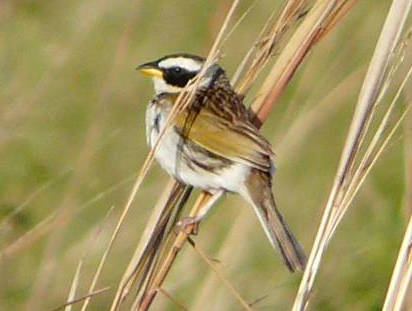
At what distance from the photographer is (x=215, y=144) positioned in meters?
4.70

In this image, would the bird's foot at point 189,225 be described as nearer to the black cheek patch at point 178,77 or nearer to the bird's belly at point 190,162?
the bird's belly at point 190,162

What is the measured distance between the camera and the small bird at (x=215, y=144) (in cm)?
454

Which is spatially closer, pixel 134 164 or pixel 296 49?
pixel 296 49

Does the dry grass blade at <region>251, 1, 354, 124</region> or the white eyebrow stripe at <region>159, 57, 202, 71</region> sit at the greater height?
the dry grass blade at <region>251, 1, 354, 124</region>

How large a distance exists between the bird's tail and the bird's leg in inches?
3.9

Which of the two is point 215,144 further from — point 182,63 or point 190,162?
point 182,63

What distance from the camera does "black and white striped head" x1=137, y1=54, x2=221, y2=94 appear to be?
4820 millimetres

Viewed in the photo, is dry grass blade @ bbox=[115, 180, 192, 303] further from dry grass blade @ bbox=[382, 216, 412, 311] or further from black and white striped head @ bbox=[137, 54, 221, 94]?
black and white striped head @ bbox=[137, 54, 221, 94]

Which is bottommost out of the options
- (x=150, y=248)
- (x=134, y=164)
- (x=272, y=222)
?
(x=134, y=164)

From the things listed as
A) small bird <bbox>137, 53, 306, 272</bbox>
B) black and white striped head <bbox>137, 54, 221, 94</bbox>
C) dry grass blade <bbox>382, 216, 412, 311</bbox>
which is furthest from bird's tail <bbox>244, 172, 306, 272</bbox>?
dry grass blade <bbox>382, 216, 412, 311</bbox>

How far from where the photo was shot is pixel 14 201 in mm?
5926

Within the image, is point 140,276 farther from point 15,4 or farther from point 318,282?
point 15,4

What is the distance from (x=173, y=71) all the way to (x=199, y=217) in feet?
2.38

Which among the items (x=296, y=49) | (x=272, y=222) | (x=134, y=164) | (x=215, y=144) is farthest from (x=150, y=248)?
(x=134, y=164)
